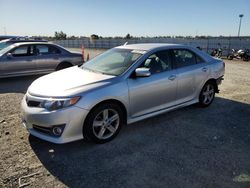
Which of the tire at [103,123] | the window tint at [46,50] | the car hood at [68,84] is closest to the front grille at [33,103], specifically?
the car hood at [68,84]

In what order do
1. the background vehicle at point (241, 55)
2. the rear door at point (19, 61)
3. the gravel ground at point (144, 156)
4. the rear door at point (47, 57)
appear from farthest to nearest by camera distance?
the background vehicle at point (241, 55) < the rear door at point (47, 57) < the rear door at point (19, 61) < the gravel ground at point (144, 156)

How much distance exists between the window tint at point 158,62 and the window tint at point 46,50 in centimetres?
599

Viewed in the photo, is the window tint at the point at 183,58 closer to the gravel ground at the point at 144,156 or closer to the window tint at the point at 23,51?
the gravel ground at the point at 144,156

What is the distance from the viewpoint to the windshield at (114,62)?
15.8ft

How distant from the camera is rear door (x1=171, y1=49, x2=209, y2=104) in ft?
18.1

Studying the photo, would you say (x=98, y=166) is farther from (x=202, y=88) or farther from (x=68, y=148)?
(x=202, y=88)

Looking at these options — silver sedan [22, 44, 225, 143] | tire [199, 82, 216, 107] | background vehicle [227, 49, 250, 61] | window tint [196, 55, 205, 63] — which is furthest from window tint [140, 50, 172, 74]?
background vehicle [227, 49, 250, 61]

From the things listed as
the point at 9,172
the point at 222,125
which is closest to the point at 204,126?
the point at 222,125

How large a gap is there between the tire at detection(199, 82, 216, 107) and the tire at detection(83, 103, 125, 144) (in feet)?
8.29

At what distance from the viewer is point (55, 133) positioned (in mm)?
3938

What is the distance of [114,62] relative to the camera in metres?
5.20

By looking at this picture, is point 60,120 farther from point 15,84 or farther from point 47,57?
point 47,57

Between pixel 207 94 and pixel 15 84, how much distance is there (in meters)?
6.45

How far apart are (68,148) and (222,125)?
3121 mm
